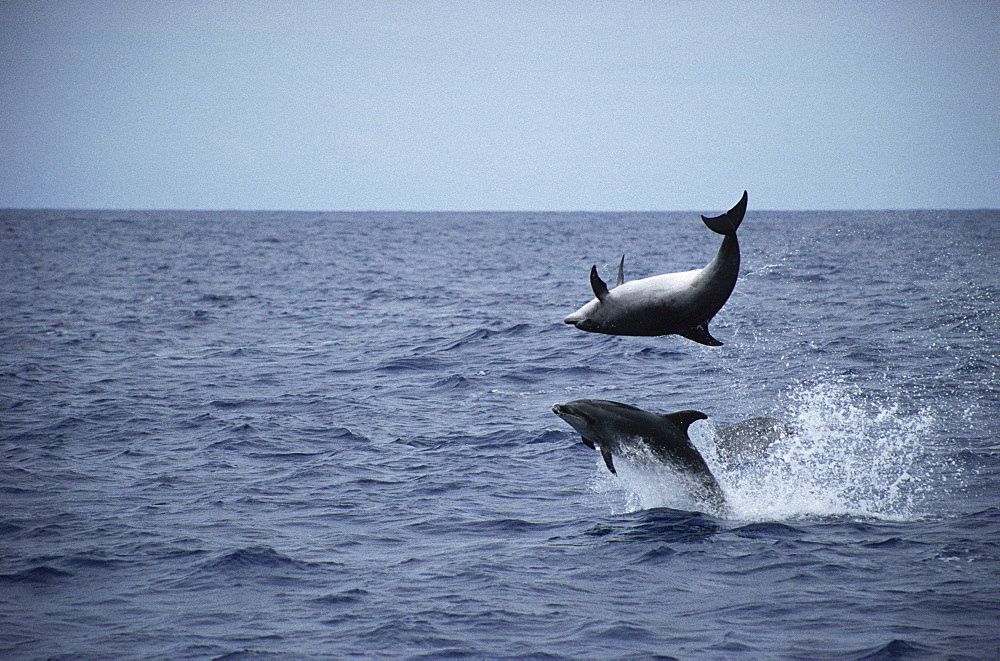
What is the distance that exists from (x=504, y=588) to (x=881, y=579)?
186 inches

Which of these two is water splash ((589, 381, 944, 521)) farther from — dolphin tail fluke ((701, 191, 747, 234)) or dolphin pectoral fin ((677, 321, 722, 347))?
dolphin tail fluke ((701, 191, 747, 234))

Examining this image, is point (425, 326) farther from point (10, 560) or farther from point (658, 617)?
point (658, 617)

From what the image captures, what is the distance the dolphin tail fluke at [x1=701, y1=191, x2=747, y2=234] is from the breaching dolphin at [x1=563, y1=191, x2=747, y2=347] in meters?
0.01

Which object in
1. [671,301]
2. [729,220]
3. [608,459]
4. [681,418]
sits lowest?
[608,459]

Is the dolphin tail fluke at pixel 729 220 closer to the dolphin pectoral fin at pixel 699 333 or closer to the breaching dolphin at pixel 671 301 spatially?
the breaching dolphin at pixel 671 301

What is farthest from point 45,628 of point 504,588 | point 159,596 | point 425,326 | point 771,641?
point 425,326

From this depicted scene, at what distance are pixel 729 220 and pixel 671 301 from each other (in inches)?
42.1

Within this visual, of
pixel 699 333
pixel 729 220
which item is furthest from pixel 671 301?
pixel 729 220

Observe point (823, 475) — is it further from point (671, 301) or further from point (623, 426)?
point (671, 301)

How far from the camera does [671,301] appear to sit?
9094mm

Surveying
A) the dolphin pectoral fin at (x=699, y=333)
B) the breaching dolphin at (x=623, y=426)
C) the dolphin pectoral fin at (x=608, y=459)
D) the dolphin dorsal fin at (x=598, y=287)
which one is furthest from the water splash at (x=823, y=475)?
the dolphin dorsal fin at (x=598, y=287)

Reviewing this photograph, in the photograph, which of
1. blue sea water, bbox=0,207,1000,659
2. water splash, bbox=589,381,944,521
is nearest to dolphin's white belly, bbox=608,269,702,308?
blue sea water, bbox=0,207,1000,659

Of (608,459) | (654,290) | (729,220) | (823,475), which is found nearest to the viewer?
(729,220)

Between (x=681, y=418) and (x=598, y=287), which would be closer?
(x=598, y=287)
